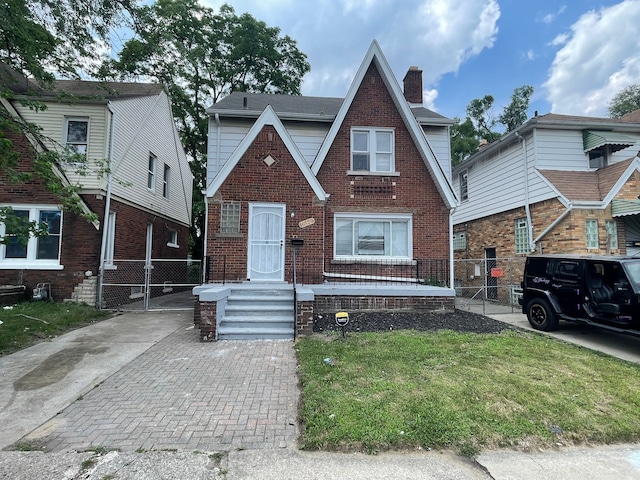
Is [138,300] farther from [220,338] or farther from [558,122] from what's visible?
[558,122]

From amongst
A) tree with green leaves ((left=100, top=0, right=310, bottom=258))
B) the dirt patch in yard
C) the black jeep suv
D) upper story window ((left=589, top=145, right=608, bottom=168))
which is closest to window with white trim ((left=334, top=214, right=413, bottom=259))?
the dirt patch in yard

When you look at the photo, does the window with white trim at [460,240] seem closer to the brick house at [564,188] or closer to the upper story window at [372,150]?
the brick house at [564,188]

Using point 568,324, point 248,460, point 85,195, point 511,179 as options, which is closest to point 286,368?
point 248,460

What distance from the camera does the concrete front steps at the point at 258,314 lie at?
23.0 ft

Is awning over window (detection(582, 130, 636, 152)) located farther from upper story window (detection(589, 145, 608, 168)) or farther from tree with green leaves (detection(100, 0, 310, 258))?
tree with green leaves (detection(100, 0, 310, 258))

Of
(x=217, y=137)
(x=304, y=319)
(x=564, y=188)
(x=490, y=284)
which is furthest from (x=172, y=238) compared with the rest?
(x=564, y=188)

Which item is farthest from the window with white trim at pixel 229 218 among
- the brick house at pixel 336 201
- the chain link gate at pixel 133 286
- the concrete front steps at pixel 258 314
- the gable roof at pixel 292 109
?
the gable roof at pixel 292 109

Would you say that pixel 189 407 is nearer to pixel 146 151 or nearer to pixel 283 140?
pixel 283 140

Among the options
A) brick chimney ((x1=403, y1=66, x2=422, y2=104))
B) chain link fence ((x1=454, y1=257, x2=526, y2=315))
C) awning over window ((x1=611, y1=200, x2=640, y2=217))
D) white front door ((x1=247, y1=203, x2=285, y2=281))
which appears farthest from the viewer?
brick chimney ((x1=403, y1=66, x2=422, y2=104))

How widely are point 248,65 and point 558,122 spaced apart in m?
21.3

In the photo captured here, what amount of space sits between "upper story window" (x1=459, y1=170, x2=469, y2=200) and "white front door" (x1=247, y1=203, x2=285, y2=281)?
1244 cm

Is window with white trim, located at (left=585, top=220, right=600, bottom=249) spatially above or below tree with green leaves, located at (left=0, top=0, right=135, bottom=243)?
below

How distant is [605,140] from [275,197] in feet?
40.9

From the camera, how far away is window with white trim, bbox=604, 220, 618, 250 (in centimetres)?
1140
